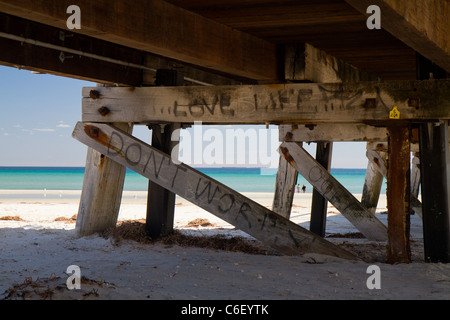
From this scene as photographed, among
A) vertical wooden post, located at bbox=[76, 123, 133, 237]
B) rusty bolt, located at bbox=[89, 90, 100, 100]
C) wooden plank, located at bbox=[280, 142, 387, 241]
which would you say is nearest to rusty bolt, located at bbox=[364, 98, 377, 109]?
rusty bolt, located at bbox=[89, 90, 100, 100]

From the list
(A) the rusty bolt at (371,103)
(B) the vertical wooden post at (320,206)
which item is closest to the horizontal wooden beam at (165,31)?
(A) the rusty bolt at (371,103)

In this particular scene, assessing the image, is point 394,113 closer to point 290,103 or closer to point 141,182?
point 290,103

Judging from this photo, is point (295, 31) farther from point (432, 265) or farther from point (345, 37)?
point (432, 265)

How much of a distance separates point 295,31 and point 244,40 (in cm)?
55

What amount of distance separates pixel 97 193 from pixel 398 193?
4.32 meters

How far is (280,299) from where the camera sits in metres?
4.30

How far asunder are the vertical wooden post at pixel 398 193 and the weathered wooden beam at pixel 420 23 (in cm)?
90

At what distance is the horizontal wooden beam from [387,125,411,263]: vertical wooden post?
156 centimetres

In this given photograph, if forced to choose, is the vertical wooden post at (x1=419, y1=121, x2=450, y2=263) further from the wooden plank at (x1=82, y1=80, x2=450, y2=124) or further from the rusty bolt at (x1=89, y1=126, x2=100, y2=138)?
the rusty bolt at (x1=89, y1=126, x2=100, y2=138)

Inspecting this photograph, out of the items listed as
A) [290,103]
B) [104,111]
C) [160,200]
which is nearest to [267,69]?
[290,103]

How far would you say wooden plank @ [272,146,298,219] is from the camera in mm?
11008

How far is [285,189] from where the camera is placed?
36.4 feet

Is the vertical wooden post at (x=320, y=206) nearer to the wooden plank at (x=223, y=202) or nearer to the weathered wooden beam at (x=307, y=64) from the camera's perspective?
the weathered wooden beam at (x=307, y=64)

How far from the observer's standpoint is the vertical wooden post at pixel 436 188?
5727mm
